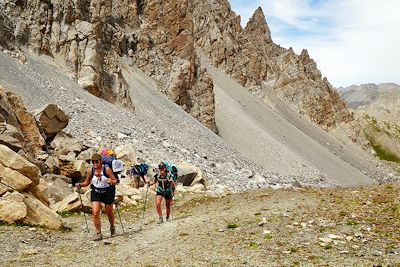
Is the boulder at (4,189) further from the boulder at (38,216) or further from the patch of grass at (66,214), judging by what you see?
Result: the patch of grass at (66,214)

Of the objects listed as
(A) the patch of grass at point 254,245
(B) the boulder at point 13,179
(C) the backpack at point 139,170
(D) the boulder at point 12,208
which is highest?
(A) the patch of grass at point 254,245

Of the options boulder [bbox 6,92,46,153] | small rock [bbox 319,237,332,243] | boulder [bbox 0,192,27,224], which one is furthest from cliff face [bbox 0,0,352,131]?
small rock [bbox 319,237,332,243]

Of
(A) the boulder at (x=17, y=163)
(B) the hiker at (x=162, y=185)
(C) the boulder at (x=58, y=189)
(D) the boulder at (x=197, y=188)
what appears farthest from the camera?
(D) the boulder at (x=197, y=188)

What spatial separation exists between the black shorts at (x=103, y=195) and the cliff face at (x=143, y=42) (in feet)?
117

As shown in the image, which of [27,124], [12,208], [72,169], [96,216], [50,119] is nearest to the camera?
[96,216]

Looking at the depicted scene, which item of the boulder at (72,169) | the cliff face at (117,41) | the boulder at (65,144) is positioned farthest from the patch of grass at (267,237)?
the cliff face at (117,41)

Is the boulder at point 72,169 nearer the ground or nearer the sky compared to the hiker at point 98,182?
nearer the ground

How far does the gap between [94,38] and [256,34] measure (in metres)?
110

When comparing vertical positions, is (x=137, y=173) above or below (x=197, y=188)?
above

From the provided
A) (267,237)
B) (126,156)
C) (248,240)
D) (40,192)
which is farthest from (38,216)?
(126,156)

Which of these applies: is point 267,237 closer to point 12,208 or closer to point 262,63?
point 12,208

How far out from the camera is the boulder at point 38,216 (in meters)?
14.5

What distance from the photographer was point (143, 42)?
6981cm

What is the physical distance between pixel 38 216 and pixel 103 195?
9.46ft
